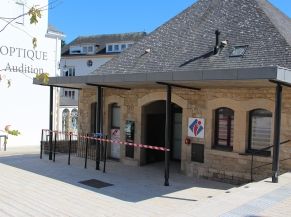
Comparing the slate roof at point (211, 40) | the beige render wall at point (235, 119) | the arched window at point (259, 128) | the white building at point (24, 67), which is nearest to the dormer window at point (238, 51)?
the slate roof at point (211, 40)

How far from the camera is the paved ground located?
24.4 feet

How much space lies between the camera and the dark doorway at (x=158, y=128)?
1406cm

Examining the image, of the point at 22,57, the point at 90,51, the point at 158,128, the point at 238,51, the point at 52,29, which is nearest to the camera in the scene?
the point at 238,51

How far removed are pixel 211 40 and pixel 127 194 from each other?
6.43 m

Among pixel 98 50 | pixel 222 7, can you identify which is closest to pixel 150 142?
pixel 222 7

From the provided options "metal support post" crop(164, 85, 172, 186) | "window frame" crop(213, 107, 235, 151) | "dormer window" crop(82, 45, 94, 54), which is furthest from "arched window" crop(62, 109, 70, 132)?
"dormer window" crop(82, 45, 94, 54)

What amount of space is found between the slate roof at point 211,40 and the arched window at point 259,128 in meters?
1.32

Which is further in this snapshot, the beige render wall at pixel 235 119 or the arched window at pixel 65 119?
the arched window at pixel 65 119

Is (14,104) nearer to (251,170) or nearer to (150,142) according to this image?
(150,142)

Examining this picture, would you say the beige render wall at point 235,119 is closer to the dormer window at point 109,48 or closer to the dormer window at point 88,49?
the dormer window at point 109,48

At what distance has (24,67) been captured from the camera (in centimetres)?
1969

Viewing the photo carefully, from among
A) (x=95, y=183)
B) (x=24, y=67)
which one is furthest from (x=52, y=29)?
(x=95, y=183)

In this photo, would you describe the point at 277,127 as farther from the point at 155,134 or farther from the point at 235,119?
the point at 155,134

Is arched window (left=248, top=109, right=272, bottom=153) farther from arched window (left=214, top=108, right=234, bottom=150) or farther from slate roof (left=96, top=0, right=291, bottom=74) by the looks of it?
slate roof (left=96, top=0, right=291, bottom=74)
